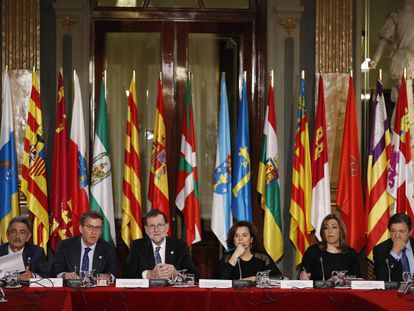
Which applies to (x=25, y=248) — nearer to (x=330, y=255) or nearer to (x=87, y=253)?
(x=87, y=253)

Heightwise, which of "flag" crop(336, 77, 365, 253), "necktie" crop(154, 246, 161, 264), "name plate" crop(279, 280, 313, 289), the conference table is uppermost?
"flag" crop(336, 77, 365, 253)

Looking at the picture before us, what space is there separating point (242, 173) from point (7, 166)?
202 cm

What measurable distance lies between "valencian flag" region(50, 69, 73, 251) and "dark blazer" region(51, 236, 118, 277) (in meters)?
1.16

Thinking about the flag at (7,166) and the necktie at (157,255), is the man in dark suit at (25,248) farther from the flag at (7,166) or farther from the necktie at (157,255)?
the flag at (7,166)

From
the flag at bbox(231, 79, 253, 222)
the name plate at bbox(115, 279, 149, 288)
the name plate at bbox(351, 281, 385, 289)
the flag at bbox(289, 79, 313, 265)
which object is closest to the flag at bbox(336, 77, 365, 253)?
the flag at bbox(289, 79, 313, 265)

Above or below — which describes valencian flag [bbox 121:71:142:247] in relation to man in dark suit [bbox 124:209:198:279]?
above

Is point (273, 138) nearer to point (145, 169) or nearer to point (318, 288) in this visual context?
point (145, 169)

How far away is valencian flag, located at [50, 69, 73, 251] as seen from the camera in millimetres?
6902

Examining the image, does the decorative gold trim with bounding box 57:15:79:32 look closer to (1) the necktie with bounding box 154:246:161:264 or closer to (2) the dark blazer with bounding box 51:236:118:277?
(2) the dark blazer with bounding box 51:236:118:277

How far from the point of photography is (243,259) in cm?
569

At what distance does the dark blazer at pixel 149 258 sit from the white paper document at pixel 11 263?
76 cm

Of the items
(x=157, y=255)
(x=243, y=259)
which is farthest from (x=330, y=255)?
(x=157, y=255)

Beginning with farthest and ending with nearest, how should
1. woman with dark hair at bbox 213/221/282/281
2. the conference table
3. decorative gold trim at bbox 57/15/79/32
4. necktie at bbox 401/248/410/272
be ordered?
decorative gold trim at bbox 57/15/79/32 → necktie at bbox 401/248/410/272 → woman with dark hair at bbox 213/221/282/281 → the conference table

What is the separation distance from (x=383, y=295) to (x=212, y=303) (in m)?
0.98
